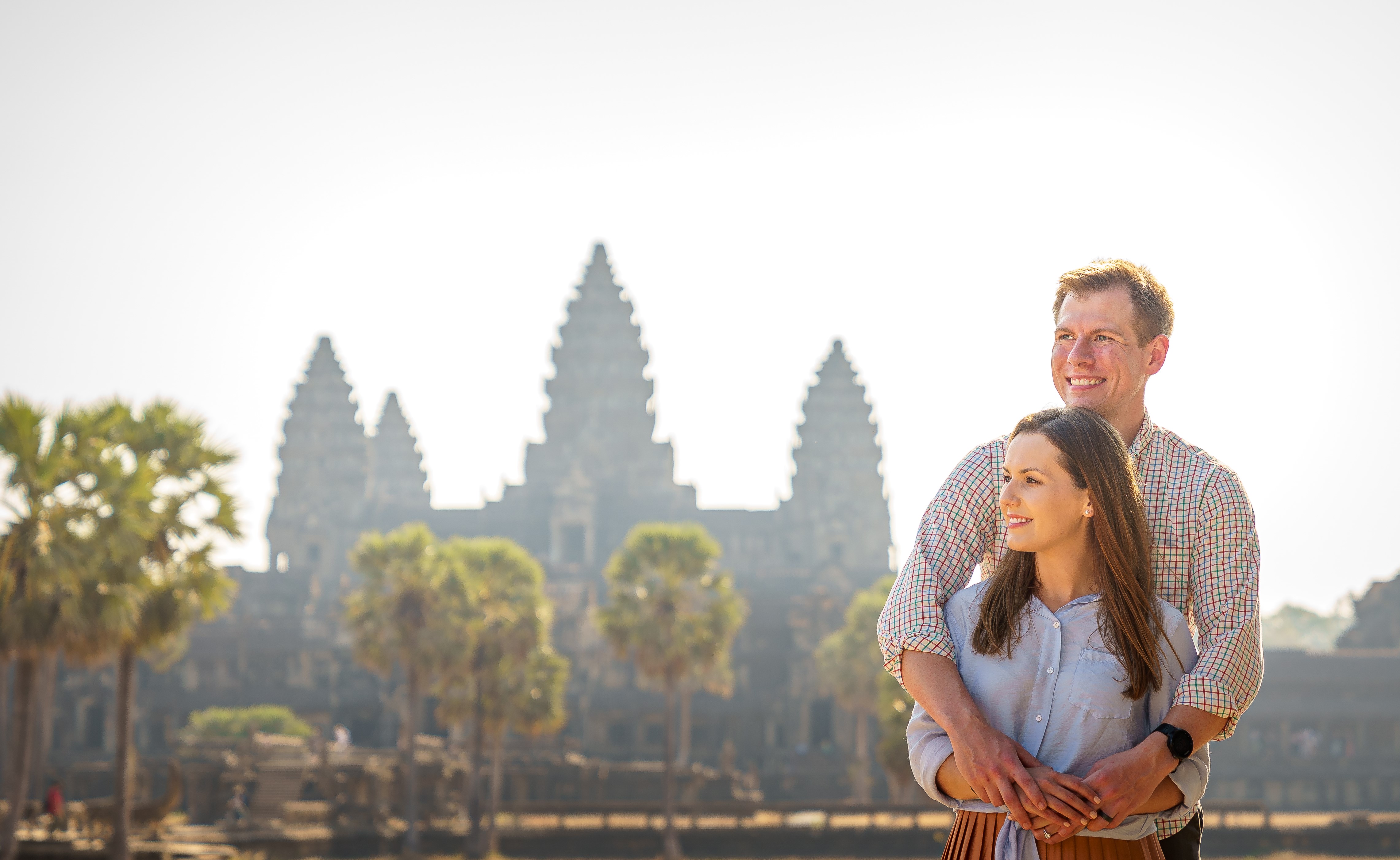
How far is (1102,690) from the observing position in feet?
11.1

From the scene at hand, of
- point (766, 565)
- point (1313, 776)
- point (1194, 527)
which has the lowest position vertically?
point (1313, 776)

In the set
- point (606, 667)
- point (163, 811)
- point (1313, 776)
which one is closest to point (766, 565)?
point (606, 667)

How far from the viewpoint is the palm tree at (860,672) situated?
4250 centimetres

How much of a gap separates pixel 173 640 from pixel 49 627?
128 inches

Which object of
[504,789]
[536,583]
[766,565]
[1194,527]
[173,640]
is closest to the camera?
[1194,527]

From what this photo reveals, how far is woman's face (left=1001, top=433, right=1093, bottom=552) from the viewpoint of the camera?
3.46 meters

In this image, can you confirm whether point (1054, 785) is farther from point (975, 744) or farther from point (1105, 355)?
point (1105, 355)

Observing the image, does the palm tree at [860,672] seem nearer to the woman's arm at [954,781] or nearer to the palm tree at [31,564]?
the palm tree at [31,564]

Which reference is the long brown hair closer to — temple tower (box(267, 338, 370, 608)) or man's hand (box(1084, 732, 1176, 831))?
man's hand (box(1084, 732, 1176, 831))

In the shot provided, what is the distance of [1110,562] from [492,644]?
3014 cm

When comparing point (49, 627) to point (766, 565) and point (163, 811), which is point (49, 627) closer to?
point (163, 811)

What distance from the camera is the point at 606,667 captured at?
52.4 meters

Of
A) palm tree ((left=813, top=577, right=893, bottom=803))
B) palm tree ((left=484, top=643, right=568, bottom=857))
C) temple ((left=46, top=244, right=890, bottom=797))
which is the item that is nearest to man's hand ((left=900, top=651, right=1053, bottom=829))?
palm tree ((left=484, top=643, right=568, bottom=857))

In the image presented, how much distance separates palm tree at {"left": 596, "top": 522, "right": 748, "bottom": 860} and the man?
97.3 ft
